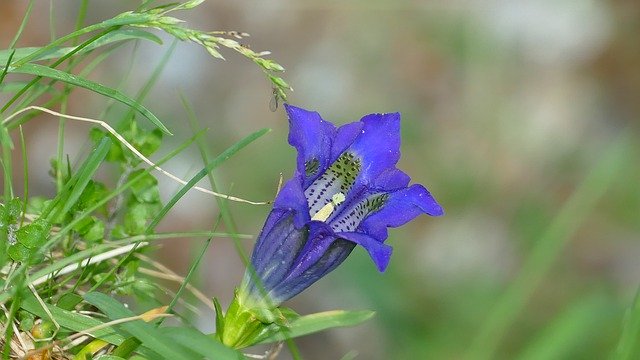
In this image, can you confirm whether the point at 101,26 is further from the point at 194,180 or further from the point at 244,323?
the point at 244,323

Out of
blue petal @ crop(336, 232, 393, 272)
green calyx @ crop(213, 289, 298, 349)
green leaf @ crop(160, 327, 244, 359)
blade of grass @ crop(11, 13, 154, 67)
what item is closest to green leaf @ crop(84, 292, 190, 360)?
green leaf @ crop(160, 327, 244, 359)

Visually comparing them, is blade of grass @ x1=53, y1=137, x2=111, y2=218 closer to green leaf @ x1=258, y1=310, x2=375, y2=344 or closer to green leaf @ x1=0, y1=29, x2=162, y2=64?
green leaf @ x1=0, y1=29, x2=162, y2=64

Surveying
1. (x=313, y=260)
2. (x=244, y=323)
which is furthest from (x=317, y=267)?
(x=244, y=323)

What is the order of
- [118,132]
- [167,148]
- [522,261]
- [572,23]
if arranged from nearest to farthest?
[118,132], [167,148], [522,261], [572,23]

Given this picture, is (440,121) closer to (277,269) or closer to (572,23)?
(572,23)

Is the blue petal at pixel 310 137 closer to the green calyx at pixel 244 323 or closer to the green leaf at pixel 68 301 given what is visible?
the green calyx at pixel 244 323

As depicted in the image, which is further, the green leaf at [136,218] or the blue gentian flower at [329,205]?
the green leaf at [136,218]

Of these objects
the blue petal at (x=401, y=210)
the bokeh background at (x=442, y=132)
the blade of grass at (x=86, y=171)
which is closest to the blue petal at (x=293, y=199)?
the blue petal at (x=401, y=210)

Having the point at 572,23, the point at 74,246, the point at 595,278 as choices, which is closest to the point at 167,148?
the point at 595,278
